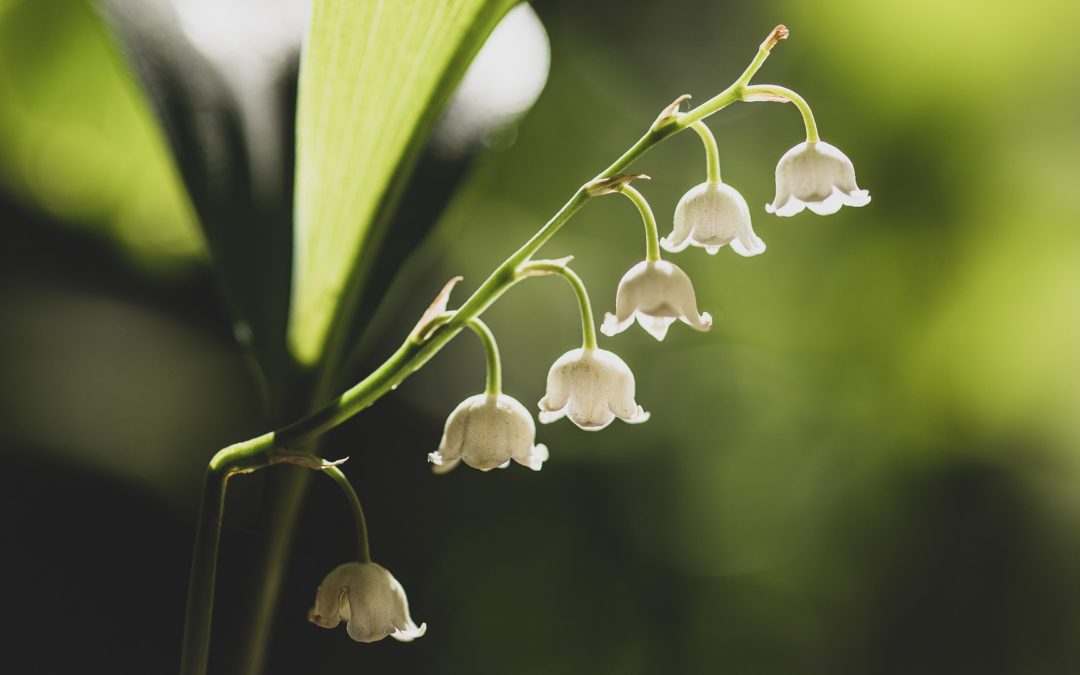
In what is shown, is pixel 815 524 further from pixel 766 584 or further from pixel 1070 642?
pixel 1070 642

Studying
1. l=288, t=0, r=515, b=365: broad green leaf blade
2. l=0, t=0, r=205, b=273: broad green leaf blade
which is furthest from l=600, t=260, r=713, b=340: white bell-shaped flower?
l=0, t=0, r=205, b=273: broad green leaf blade

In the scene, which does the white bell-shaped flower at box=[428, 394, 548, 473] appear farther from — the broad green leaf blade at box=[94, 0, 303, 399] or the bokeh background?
the bokeh background

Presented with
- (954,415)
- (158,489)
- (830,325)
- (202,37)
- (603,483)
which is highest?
(830,325)

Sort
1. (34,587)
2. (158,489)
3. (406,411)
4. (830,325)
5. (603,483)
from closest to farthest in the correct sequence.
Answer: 1. (34,587)
2. (158,489)
3. (406,411)
4. (603,483)
5. (830,325)

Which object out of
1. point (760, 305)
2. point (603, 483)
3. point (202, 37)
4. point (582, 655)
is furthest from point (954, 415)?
point (202, 37)

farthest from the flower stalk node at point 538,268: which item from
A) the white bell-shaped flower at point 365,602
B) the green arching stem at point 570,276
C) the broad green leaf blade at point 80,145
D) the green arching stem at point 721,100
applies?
the broad green leaf blade at point 80,145

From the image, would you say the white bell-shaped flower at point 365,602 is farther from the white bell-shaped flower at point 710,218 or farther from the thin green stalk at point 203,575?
the white bell-shaped flower at point 710,218
